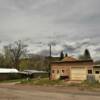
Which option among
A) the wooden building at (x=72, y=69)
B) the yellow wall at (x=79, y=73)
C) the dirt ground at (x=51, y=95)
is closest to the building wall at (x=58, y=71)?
the wooden building at (x=72, y=69)

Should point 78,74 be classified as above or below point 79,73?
below

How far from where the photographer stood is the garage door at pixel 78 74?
4878 centimetres

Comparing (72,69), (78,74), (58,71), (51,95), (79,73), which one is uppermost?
(72,69)

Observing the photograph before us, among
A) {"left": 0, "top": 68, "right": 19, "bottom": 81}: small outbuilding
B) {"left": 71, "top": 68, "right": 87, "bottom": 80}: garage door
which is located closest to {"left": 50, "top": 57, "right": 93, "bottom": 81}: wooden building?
{"left": 71, "top": 68, "right": 87, "bottom": 80}: garage door

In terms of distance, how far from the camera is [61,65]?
175ft

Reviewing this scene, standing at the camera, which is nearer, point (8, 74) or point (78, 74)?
point (78, 74)

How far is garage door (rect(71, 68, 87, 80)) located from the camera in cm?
4878

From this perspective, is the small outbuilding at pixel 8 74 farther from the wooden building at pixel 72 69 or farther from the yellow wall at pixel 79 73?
the yellow wall at pixel 79 73

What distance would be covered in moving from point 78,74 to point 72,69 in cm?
215

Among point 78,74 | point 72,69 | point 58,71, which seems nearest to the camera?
point 78,74

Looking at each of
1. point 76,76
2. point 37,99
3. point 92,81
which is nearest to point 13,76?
point 76,76

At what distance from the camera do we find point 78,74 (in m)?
49.3

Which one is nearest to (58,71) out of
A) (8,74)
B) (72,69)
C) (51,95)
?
(72,69)

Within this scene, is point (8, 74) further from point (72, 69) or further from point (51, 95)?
point (51, 95)
